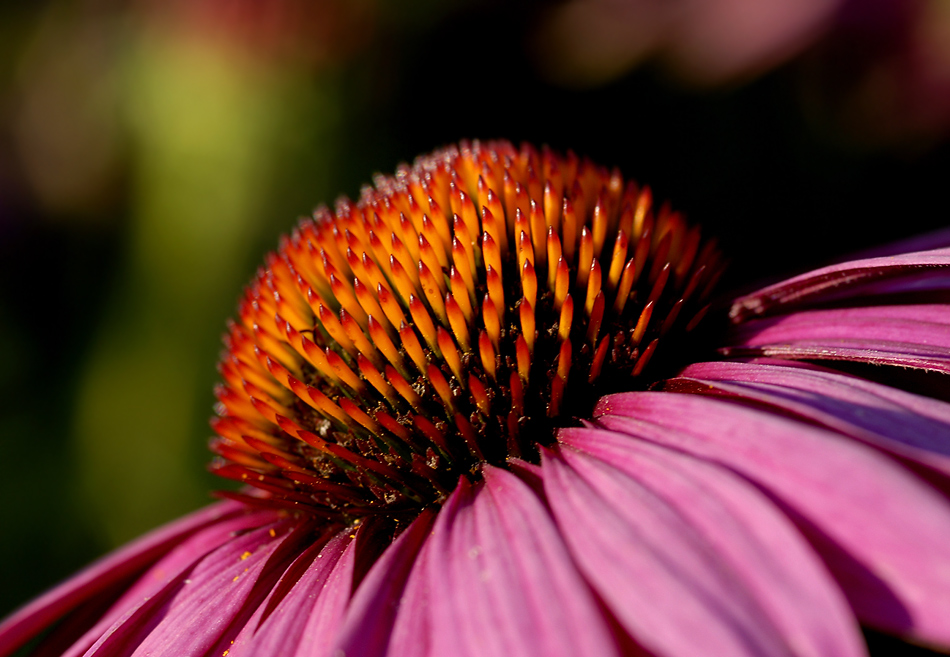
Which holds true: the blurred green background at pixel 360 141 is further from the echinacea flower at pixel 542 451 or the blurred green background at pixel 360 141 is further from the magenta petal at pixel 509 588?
the magenta petal at pixel 509 588

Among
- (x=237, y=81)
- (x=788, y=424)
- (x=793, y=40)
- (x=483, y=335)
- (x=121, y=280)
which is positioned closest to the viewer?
(x=788, y=424)

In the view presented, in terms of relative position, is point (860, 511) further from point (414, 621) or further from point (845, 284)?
point (845, 284)

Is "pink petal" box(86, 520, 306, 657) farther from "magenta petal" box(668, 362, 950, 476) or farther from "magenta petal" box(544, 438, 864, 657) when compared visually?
"magenta petal" box(668, 362, 950, 476)

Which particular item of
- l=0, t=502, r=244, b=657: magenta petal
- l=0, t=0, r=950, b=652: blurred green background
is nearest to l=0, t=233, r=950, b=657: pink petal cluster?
l=0, t=502, r=244, b=657: magenta petal

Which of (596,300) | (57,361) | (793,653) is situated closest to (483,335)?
(596,300)

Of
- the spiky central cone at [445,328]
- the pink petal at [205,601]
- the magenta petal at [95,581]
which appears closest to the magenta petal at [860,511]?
the spiky central cone at [445,328]

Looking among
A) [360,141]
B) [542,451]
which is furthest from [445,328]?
[360,141]

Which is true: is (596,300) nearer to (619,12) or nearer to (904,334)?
(904,334)
